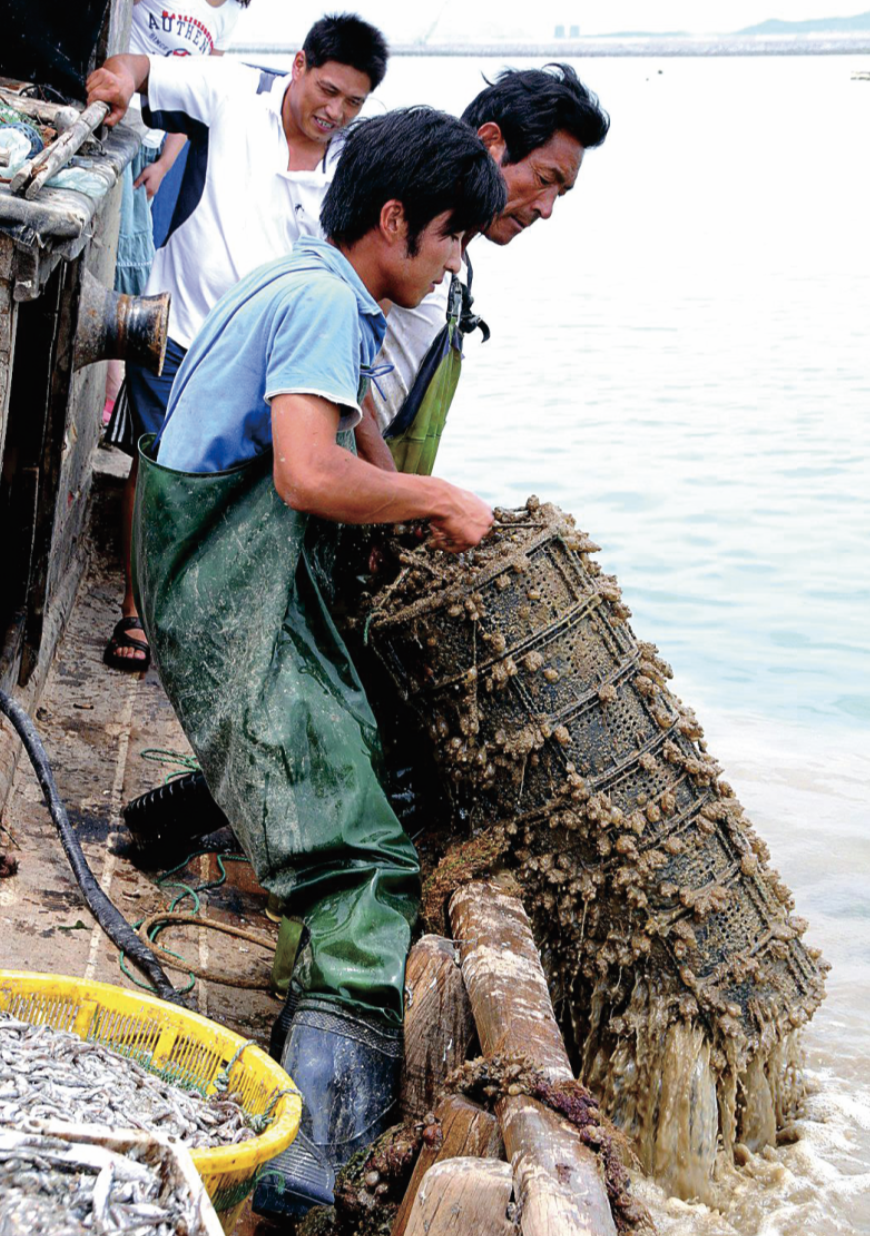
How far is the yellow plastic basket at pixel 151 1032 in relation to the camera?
7.82 feet

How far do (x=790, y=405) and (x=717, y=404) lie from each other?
1043mm

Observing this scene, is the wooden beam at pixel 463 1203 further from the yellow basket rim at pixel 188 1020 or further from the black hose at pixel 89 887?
Answer: the black hose at pixel 89 887

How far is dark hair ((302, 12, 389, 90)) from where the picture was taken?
16.1 ft

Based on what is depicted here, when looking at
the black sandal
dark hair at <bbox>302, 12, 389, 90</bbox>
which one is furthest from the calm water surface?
the black sandal

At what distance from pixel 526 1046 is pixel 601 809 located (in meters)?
0.78

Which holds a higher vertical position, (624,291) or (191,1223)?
(624,291)

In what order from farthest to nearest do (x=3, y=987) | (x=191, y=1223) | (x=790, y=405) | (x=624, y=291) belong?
(x=624, y=291) < (x=790, y=405) < (x=3, y=987) < (x=191, y=1223)

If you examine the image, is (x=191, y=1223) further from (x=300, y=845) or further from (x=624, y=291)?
(x=624, y=291)

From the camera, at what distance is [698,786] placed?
346cm

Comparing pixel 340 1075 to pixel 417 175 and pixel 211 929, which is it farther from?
pixel 417 175

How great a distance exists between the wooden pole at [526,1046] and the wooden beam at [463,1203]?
38mm

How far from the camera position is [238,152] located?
5098mm

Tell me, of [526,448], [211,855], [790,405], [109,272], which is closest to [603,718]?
[211,855]

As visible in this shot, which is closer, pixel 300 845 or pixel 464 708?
pixel 300 845
